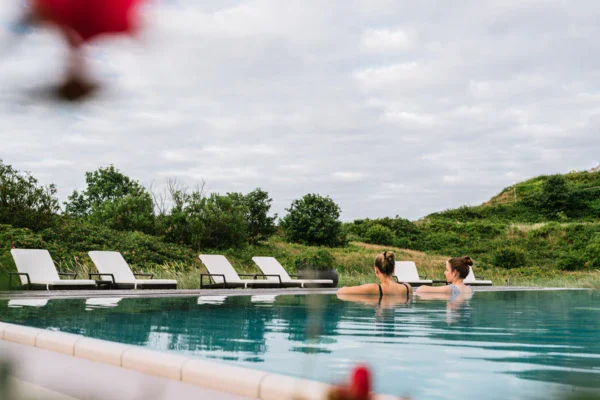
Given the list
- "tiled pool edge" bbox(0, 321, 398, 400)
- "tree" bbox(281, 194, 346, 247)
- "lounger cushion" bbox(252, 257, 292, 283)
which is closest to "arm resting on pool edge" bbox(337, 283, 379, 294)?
"lounger cushion" bbox(252, 257, 292, 283)

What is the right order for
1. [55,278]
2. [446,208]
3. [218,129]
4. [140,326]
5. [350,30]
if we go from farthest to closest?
[446,208]
[55,278]
[140,326]
[218,129]
[350,30]

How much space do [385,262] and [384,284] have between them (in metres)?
0.57

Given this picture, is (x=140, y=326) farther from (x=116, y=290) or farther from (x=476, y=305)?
(x=476, y=305)

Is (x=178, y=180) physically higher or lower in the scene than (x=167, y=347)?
higher

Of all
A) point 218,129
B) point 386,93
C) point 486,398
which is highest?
point 386,93

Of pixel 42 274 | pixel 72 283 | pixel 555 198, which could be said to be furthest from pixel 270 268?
pixel 555 198

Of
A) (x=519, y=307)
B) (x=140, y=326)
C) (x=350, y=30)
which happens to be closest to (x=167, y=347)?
(x=140, y=326)

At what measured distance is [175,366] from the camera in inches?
129

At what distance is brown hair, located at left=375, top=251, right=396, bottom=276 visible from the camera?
826cm

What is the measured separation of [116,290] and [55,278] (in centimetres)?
102

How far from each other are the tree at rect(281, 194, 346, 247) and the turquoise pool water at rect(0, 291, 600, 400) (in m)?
16.2

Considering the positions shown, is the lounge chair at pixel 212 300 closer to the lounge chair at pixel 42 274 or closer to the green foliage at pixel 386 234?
the lounge chair at pixel 42 274

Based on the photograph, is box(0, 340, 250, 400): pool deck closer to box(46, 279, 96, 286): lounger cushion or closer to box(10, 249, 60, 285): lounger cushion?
box(46, 279, 96, 286): lounger cushion

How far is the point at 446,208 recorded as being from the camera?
1425 inches
